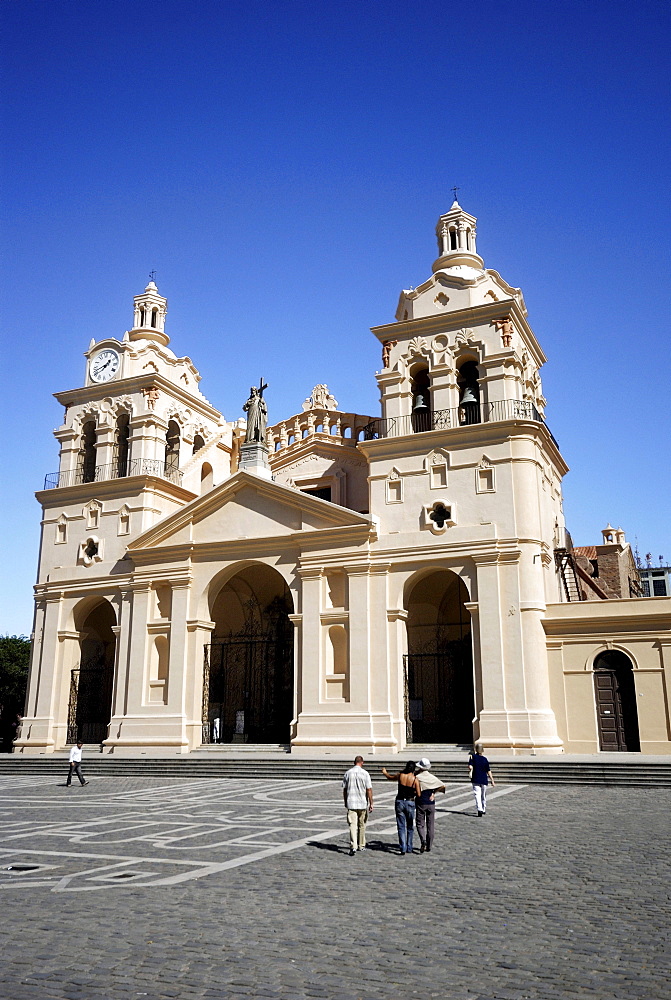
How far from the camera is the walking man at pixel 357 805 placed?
11922mm

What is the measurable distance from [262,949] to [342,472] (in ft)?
90.9

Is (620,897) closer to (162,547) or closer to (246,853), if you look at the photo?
(246,853)

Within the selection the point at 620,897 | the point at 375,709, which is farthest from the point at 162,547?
the point at 620,897

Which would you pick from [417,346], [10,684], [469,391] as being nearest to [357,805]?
[469,391]

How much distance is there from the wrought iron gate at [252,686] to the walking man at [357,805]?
64.6ft

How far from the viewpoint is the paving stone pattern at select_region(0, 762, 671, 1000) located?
627 centimetres

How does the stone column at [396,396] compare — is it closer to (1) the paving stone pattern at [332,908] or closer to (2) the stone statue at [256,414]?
(2) the stone statue at [256,414]

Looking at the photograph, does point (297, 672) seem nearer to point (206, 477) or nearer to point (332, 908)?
point (206, 477)

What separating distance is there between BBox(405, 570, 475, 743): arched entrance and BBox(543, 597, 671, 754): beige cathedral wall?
3.56m

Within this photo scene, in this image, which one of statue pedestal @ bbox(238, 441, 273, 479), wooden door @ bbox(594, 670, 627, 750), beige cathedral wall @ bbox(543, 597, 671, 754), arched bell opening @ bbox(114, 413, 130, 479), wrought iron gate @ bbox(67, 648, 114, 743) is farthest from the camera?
arched bell opening @ bbox(114, 413, 130, 479)

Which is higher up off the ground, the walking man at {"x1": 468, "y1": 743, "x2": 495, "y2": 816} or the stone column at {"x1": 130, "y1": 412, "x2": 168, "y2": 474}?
the stone column at {"x1": 130, "y1": 412, "x2": 168, "y2": 474}

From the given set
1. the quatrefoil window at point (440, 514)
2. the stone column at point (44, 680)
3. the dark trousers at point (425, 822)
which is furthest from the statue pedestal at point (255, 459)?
the dark trousers at point (425, 822)

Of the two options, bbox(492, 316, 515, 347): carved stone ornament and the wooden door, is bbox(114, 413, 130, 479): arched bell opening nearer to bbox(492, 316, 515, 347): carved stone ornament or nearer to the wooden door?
bbox(492, 316, 515, 347): carved stone ornament

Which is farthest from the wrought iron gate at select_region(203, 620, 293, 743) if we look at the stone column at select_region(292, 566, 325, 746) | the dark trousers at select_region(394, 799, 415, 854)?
the dark trousers at select_region(394, 799, 415, 854)
